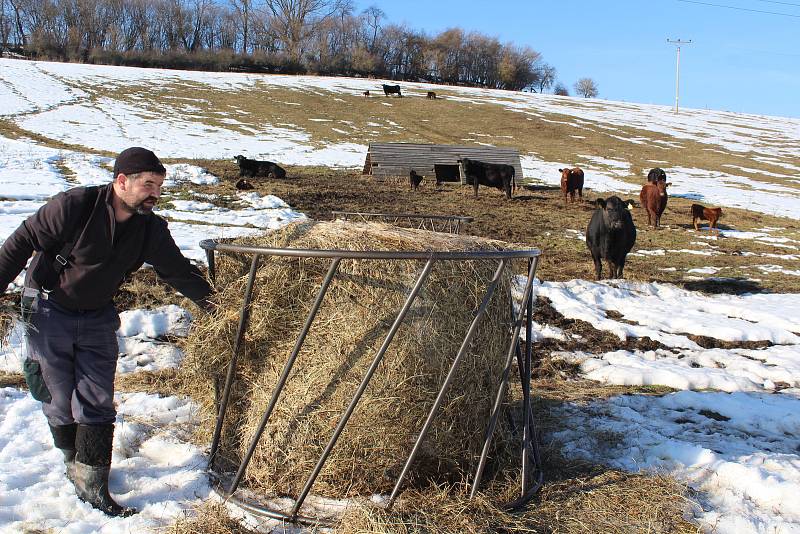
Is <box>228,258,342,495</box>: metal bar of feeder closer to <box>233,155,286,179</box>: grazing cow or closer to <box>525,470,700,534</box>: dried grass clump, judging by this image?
<box>525,470,700,534</box>: dried grass clump

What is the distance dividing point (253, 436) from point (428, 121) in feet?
133

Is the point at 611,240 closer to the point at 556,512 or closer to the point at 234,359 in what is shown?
the point at 556,512

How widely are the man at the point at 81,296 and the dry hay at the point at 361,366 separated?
624 mm

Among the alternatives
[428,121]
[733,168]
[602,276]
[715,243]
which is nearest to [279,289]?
[602,276]

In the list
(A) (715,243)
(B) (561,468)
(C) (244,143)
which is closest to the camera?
(B) (561,468)

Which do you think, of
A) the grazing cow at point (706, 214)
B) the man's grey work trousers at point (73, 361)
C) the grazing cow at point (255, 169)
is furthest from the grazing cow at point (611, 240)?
the grazing cow at point (255, 169)

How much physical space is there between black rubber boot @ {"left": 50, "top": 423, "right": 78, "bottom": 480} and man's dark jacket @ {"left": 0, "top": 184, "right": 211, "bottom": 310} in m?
0.65

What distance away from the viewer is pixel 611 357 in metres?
6.79

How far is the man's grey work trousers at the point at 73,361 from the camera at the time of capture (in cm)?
338

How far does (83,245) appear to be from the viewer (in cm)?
335

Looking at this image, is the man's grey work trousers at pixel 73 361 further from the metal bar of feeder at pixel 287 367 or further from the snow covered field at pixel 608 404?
the metal bar of feeder at pixel 287 367

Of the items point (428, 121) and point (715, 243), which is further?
point (428, 121)

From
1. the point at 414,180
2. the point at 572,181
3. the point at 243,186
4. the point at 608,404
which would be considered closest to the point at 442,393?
Answer: the point at 608,404

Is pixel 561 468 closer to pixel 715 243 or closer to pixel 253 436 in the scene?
pixel 253 436
